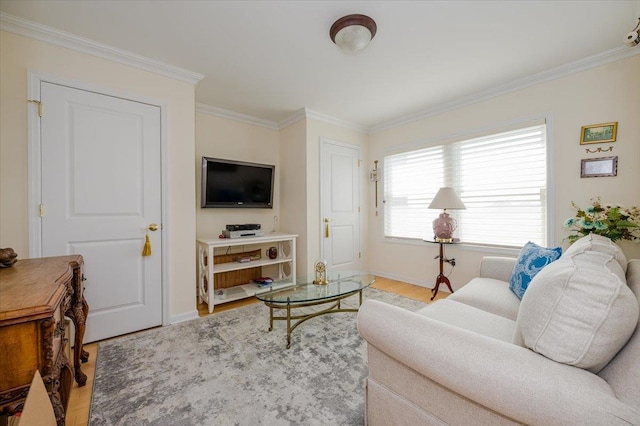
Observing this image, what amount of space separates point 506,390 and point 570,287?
14.5 inches

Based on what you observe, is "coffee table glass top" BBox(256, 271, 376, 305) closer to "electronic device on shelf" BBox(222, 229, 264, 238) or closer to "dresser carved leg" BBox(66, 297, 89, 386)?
"electronic device on shelf" BBox(222, 229, 264, 238)

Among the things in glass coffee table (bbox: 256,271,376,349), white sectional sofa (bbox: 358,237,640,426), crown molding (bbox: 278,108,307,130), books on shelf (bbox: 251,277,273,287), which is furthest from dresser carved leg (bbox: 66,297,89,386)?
crown molding (bbox: 278,108,307,130)

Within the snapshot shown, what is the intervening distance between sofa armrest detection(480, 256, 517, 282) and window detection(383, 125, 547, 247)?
84 centimetres

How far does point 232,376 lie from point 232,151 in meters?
2.88

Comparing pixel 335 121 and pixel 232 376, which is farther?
pixel 335 121

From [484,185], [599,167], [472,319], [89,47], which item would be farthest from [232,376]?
[599,167]

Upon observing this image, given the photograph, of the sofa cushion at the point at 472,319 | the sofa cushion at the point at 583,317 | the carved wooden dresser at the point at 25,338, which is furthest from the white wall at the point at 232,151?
the sofa cushion at the point at 583,317

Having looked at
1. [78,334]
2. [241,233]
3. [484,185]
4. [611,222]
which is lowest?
[78,334]

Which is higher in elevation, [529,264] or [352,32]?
[352,32]

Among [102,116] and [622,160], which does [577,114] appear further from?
[102,116]

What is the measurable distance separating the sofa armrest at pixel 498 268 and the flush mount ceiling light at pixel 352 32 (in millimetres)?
2181

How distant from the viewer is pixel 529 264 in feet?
6.04

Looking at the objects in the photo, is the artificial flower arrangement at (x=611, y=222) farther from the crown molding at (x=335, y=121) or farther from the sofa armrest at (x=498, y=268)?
the crown molding at (x=335, y=121)

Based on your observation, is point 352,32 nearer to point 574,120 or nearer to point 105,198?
point 574,120
